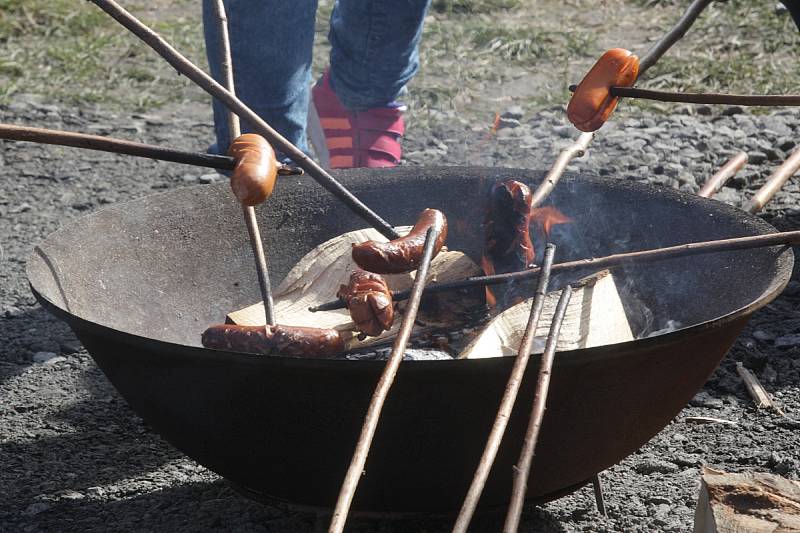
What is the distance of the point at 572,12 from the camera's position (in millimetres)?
7012

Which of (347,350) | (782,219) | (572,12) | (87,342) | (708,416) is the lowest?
(87,342)

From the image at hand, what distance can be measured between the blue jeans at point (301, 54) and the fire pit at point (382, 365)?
841 millimetres

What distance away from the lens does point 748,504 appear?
5.59 ft

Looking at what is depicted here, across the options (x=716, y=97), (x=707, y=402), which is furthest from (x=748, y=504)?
(x=707, y=402)

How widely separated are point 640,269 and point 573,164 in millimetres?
2057

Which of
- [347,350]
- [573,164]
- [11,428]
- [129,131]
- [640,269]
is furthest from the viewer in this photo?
[129,131]

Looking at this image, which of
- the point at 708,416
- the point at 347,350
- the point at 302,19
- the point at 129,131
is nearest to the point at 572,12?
the point at 129,131

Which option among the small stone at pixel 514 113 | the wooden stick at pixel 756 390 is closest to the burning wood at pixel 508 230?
the wooden stick at pixel 756 390

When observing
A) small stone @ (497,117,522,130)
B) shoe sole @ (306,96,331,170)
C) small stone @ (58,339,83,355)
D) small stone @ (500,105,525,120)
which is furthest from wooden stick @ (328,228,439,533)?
small stone @ (500,105,525,120)

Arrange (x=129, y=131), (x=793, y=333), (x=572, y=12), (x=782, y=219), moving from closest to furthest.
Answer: (x=793, y=333)
(x=782, y=219)
(x=129, y=131)
(x=572, y=12)

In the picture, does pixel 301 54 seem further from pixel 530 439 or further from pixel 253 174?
pixel 530 439

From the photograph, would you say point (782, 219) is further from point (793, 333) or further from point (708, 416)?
point (708, 416)

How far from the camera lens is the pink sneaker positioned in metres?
4.00

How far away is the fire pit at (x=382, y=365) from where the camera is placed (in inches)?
65.6
